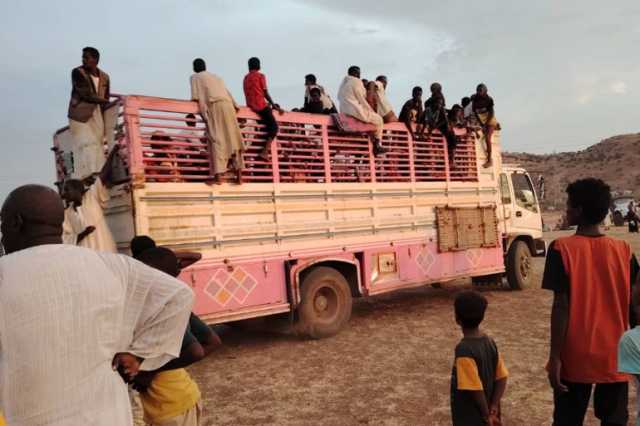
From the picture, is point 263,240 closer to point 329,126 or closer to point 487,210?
point 329,126

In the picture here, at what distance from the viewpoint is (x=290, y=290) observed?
6.39 meters

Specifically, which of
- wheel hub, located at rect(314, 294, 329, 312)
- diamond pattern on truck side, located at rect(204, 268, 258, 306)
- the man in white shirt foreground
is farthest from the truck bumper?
the man in white shirt foreground

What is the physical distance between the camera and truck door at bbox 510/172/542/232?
31.6ft

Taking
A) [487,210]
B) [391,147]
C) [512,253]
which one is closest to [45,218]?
[391,147]

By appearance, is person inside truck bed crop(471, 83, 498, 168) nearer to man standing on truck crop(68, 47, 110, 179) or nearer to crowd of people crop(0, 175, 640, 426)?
man standing on truck crop(68, 47, 110, 179)

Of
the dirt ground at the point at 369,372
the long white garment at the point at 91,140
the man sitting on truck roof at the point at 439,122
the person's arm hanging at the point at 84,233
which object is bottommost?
the dirt ground at the point at 369,372

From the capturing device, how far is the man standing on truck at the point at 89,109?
17.9ft

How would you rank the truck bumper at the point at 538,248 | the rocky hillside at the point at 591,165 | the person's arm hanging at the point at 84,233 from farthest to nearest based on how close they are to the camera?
1. the rocky hillside at the point at 591,165
2. the truck bumper at the point at 538,248
3. the person's arm hanging at the point at 84,233

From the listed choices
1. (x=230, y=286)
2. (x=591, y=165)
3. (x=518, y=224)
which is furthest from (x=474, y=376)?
(x=591, y=165)

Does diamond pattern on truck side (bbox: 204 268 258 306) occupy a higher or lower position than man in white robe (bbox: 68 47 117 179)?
lower

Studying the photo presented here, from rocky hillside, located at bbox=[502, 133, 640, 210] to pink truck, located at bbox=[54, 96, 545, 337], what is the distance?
3910 cm

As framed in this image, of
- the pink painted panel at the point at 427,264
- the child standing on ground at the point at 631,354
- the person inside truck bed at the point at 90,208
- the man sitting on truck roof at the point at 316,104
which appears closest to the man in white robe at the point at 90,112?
the person inside truck bed at the point at 90,208

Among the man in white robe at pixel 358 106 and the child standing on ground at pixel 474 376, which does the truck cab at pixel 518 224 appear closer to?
the man in white robe at pixel 358 106

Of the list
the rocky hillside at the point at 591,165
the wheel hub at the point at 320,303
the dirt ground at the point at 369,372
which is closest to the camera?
the dirt ground at the point at 369,372
